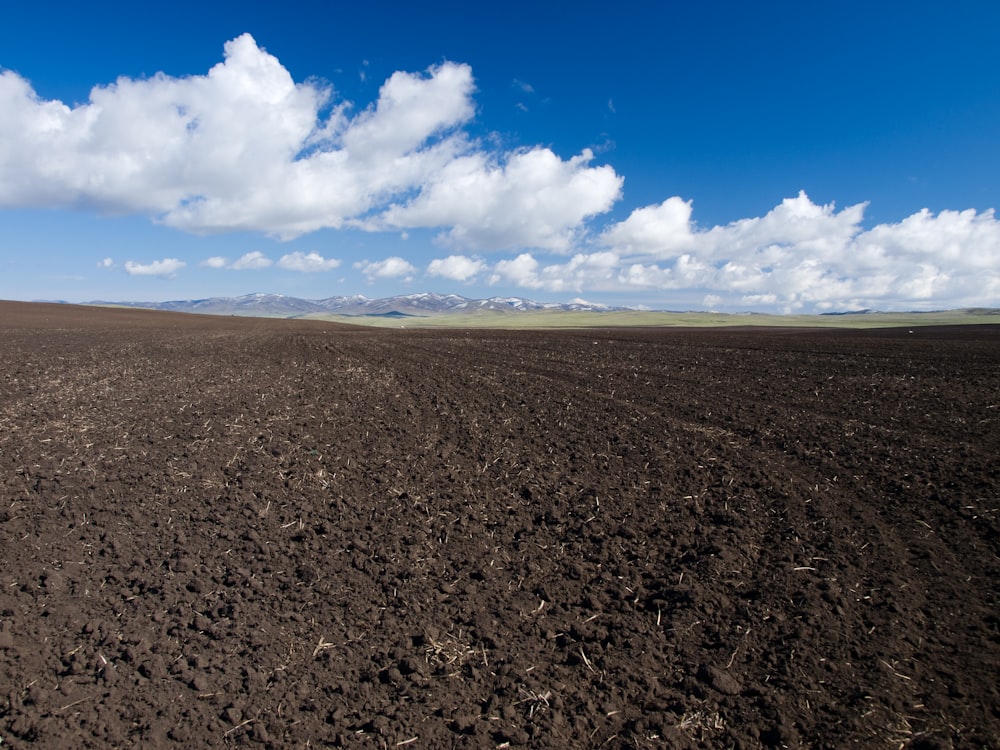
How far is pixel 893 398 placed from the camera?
14.9 m

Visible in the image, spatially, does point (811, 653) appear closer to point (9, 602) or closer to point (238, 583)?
point (238, 583)

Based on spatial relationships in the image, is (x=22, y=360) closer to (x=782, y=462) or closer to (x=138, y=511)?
(x=138, y=511)

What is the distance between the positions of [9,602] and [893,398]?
1752cm

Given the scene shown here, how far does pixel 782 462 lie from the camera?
929 centimetres

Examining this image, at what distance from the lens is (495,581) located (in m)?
5.88

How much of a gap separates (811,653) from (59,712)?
18.7 ft

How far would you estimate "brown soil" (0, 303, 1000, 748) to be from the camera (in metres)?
4.16

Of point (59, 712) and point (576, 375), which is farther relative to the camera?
point (576, 375)

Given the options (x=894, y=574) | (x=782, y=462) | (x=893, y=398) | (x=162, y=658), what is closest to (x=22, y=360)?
(x=162, y=658)

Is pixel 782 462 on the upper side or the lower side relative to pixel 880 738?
upper

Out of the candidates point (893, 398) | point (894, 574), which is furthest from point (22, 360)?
point (893, 398)

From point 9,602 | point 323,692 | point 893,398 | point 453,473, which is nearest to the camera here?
point 323,692

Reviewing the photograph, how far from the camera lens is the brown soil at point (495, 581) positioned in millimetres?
4160

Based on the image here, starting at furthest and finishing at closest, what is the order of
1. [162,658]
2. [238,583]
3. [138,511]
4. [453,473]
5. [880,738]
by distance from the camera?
[453,473] < [138,511] < [238,583] < [162,658] < [880,738]
